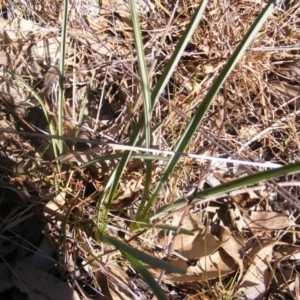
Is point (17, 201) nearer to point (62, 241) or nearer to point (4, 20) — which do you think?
point (62, 241)

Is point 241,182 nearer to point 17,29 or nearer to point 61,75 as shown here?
point 61,75

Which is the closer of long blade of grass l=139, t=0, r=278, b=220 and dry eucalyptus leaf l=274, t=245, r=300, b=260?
long blade of grass l=139, t=0, r=278, b=220

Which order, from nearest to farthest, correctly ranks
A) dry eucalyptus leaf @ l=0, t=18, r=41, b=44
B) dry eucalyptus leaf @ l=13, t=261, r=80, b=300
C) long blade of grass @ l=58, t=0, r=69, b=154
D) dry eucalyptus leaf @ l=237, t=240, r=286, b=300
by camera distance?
long blade of grass @ l=58, t=0, r=69, b=154, dry eucalyptus leaf @ l=13, t=261, r=80, b=300, dry eucalyptus leaf @ l=237, t=240, r=286, b=300, dry eucalyptus leaf @ l=0, t=18, r=41, b=44

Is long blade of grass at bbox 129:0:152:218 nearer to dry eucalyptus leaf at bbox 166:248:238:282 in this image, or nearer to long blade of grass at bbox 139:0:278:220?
long blade of grass at bbox 139:0:278:220

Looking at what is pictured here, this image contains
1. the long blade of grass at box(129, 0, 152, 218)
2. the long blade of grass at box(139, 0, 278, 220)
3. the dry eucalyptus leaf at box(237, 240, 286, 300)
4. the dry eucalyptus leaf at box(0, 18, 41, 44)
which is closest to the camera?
the long blade of grass at box(139, 0, 278, 220)

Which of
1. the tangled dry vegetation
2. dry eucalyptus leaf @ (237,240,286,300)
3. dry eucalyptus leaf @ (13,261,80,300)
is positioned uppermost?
the tangled dry vegetation

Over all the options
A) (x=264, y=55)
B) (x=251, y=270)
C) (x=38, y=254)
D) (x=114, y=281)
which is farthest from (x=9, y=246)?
(x=264, y=55)

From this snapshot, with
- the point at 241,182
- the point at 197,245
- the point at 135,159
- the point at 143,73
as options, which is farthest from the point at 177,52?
the point at 197,245

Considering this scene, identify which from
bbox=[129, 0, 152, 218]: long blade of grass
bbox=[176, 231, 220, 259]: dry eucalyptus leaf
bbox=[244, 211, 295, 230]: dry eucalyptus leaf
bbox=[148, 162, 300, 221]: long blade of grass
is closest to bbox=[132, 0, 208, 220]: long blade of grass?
bbox=[129, 0, 152, 218]: long blade of grass

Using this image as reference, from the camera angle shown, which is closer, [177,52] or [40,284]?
[177,52]
